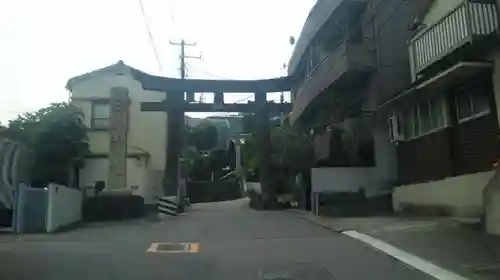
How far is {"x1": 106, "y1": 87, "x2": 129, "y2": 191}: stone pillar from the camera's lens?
2136cm

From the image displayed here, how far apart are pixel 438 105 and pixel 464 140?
1564mm

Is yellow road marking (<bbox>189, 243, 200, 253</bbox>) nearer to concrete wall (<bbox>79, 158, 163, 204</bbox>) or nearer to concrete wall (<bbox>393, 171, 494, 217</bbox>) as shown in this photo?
concrete wall (<bbox>393, 171, 494, 217</bbox>)

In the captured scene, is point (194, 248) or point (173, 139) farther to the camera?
point (173, 139)

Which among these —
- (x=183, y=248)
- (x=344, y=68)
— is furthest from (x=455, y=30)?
(x=183, y=248)

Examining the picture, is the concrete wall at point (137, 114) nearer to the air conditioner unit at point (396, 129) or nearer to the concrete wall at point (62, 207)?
the concrete wall at point (62, 207)

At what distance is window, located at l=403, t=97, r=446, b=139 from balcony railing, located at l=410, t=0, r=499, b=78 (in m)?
1.39

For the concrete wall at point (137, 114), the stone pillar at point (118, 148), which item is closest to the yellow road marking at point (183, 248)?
the stone pillar at point (118, 148)

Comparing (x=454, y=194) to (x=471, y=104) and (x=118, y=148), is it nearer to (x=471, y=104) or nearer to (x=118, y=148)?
(x=471, y=104)

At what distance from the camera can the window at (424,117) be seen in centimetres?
1508

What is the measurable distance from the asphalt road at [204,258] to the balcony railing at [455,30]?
5141 mm

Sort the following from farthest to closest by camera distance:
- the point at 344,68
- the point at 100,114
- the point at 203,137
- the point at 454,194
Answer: the point at 203,137 < the point at 100,114 < the point at 344,68 < the point at 454,194

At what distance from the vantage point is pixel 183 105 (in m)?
26.2

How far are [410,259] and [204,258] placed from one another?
3.39m

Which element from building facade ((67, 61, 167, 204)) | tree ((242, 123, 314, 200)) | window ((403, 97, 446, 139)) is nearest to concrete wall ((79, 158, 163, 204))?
building facade ((67, 61, 167, 204))
